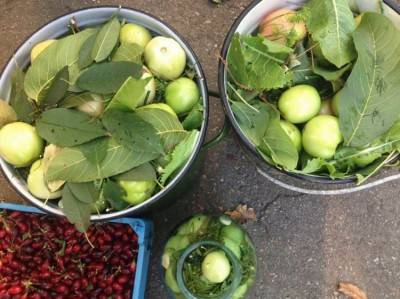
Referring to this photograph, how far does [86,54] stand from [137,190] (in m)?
0.27

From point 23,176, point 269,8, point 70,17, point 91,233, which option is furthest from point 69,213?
point 269,8

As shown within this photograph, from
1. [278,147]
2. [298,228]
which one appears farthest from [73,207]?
[298,228]

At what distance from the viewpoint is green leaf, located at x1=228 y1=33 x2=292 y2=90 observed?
0.87 metres

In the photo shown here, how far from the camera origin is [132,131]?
2.78 feet

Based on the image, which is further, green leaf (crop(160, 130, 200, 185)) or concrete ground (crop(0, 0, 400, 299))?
concrete ground (crop(0, 0, 400, 299))

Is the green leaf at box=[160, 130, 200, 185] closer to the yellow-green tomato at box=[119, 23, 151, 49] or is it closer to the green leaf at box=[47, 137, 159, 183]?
the green leaf at box=[47, 137, 159, 183]

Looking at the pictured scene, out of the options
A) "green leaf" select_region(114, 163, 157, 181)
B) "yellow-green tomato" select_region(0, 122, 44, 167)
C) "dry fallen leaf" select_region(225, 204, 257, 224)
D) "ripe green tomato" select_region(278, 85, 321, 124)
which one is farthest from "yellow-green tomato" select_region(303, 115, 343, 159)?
"yellow-green tomato" select_region(0, 122, 44, 167)

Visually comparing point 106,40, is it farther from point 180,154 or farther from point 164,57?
point 180,154

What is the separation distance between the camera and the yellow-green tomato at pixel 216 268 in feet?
3.15

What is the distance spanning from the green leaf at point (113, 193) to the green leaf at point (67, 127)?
0.09m

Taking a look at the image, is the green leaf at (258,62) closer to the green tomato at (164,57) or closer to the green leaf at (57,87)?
the green tomato at (164,57)

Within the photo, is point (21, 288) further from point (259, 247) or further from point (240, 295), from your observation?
point (259, 247)

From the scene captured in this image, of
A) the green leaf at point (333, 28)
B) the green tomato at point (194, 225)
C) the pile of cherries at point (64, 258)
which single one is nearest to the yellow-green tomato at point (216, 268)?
the green tomato at point (194, 225)

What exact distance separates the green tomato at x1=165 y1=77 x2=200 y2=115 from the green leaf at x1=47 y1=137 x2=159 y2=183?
13 centimetres
